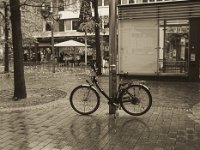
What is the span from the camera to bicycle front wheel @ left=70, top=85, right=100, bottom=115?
8.22m

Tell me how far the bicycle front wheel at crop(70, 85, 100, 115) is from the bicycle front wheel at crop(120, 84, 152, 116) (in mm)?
673

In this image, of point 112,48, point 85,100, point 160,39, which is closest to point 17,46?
point 85,100

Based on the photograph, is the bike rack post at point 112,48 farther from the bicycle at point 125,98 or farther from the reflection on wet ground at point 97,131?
the reflection on wet ground at point 97,131

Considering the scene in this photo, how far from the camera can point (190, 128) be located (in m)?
6.93

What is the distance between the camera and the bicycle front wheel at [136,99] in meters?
7.98

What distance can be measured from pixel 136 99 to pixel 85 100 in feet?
4.16

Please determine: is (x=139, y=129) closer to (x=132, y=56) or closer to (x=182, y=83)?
(x=182, y=83)

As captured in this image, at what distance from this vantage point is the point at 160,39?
15.6 m

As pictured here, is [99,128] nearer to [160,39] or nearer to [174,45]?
[160,39]

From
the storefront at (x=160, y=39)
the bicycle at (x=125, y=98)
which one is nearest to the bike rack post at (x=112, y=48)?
the bicycle at (x=125, y=98)

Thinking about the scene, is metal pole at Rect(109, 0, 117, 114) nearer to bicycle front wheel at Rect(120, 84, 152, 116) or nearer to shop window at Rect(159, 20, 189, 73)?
bicycle front wheel at Rect(120, 84, 152, 116)

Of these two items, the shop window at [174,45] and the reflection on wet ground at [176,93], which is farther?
the shop window at [174,45]

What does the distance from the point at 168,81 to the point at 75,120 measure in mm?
8176

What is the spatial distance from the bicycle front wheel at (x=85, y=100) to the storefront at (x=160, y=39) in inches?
300
